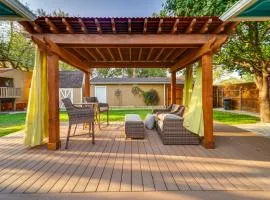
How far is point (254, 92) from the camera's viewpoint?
18.7 m

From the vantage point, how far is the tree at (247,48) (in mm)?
11109

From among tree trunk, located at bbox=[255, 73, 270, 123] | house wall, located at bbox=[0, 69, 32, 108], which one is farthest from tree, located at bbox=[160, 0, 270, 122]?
house wall, located at bbox=[0, 69, 32, 108]

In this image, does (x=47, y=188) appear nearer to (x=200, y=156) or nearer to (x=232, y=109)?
(x=200, y=156)

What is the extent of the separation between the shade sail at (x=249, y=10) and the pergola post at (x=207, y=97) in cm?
117

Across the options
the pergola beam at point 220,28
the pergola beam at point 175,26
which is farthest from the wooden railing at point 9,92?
the pergola beam at point 220,28

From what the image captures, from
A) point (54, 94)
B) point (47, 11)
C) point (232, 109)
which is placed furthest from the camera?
point (47, 11)

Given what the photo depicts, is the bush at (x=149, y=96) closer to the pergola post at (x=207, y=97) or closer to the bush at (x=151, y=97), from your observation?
the bush at (x=151, y=97)

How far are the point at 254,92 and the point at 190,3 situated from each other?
1003cm

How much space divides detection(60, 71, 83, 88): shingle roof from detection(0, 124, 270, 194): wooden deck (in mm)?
20756

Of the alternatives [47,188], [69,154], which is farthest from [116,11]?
[47,188]

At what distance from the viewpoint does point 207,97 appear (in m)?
6.79

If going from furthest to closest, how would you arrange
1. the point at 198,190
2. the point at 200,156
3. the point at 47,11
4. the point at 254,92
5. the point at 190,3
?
1. the point at 47,11
2. the point at 254,92
3. the point at 190,3
4. the point at 200,156
5. the point at 198,190

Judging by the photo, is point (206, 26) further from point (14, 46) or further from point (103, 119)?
point (14, 46)

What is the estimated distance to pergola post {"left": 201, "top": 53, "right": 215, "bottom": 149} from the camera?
6.74 meters
